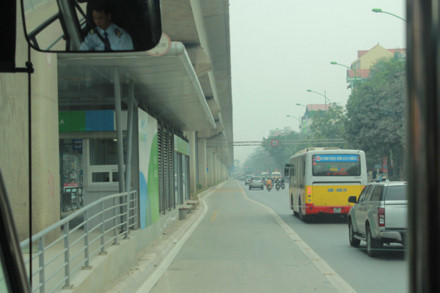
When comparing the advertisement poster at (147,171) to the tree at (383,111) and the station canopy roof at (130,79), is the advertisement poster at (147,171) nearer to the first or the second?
the station canopy roof at (130,79)

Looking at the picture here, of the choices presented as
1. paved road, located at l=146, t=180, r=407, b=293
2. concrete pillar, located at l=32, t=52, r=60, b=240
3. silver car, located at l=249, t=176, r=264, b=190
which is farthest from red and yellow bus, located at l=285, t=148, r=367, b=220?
silver car, located at l=249, t=176, r=264, b=190

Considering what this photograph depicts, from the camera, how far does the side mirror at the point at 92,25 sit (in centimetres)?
222

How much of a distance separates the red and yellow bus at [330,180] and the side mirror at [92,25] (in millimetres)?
18994

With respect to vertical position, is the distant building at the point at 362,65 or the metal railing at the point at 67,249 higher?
the distant building at the point at 362,65

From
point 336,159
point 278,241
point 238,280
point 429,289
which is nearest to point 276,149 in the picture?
point 336,159

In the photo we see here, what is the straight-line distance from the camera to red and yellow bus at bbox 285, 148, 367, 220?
21000mm

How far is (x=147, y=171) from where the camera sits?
15070mm

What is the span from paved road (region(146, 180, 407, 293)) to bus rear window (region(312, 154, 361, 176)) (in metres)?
3.94

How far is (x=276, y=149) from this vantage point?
8219 cm

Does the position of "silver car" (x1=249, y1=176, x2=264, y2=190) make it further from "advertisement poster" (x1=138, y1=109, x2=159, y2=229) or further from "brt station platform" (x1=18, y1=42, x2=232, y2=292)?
"advertisement poster" (x1=138, y1=109, x2=159, y2=229)

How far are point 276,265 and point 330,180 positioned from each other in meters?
10.7

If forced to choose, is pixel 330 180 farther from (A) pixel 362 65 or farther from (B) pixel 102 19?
(B) pixel 102 19

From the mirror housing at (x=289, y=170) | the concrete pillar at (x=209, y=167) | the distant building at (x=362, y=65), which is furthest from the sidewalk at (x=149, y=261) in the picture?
the concrete pillar at (x=209, y=167)

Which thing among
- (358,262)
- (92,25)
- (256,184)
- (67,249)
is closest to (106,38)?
(92,25)
